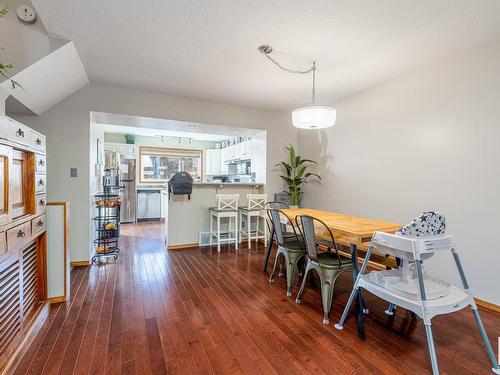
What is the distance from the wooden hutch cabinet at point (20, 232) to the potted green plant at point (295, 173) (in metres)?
3.47

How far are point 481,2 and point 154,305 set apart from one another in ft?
11.8

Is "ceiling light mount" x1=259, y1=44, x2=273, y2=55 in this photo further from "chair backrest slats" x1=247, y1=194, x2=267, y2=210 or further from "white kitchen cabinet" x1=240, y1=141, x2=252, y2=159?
"white kitchen cabinet" x1=240, y1=141, x2=252, y2=159

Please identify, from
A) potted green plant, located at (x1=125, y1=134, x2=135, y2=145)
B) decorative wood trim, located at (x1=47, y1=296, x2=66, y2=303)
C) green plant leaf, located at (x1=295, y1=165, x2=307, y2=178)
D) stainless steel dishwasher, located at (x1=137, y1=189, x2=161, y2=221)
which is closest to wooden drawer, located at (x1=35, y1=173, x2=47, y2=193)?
decorative wood trim, located at (x1=47, y1=296, x2=66, y2=303)

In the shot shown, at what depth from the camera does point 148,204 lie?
6977 millimetres

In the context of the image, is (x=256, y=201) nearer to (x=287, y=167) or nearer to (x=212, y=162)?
(x=287, y=167)

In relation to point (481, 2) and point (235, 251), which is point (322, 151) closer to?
point (235, 251)

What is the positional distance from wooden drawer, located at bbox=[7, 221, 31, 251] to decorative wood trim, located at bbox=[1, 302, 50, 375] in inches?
25.8

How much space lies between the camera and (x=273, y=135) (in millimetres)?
4746

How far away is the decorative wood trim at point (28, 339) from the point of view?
153cm

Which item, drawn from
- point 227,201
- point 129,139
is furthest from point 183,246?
point 129,139

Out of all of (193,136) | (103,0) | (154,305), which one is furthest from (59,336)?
(193,136)

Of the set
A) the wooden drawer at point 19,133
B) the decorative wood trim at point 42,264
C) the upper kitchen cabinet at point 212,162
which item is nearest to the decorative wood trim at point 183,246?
the decorative wood trim at point 42,264

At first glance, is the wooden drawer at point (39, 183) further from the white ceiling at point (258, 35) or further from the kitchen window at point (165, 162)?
the kitchen window at point (165, 162)

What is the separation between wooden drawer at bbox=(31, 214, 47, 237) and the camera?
1968 mm
